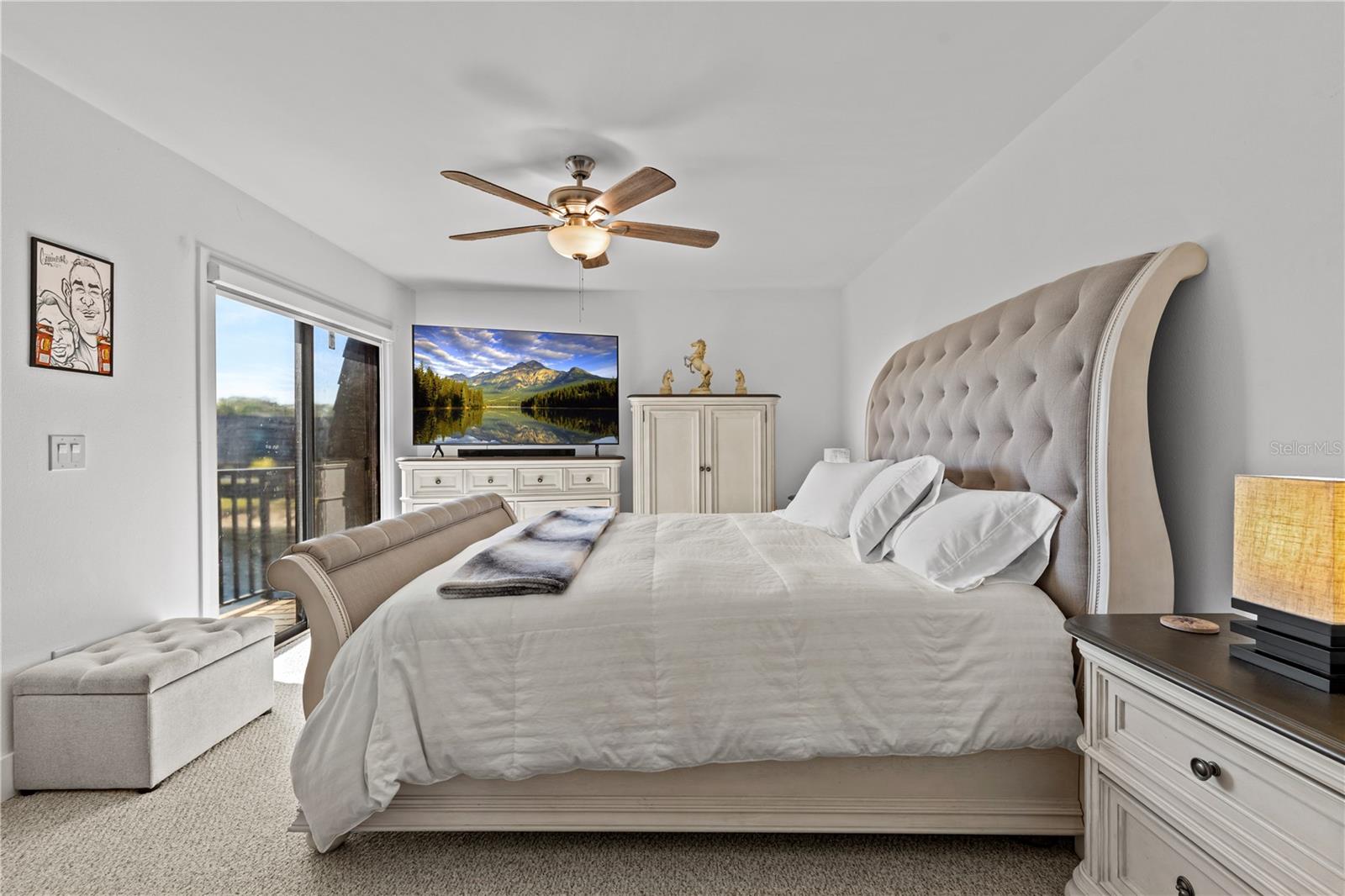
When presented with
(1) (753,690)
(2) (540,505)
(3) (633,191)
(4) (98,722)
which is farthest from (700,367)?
(4) (98,722)

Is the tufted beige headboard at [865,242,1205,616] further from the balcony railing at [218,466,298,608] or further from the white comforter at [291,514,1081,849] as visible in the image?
the balcony railing at [218,466,298,608]

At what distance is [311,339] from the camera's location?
3.75m

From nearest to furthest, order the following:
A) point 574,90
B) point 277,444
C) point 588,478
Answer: point 574,90, point 277,444, point 588,478

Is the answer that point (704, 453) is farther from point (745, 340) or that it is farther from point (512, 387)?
point (512, 387)

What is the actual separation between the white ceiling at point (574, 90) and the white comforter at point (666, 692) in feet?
5.52

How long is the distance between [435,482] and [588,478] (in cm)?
114

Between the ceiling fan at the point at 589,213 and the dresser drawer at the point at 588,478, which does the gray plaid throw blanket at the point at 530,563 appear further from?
the dresser drawer at the point at 588,478

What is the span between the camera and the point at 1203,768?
1068 millimetres

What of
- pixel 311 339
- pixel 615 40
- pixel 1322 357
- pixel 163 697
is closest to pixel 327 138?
pixel 615 40

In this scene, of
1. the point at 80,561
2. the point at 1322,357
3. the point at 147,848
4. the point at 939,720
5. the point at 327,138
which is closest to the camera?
the point at 1322,357

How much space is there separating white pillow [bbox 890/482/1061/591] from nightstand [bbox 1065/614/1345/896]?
33 cm

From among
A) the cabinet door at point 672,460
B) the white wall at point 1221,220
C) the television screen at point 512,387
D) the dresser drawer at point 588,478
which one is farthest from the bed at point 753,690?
the television screen at point 512,387

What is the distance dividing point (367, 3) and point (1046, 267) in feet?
7.75

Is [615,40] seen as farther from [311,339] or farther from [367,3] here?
[311,339]
